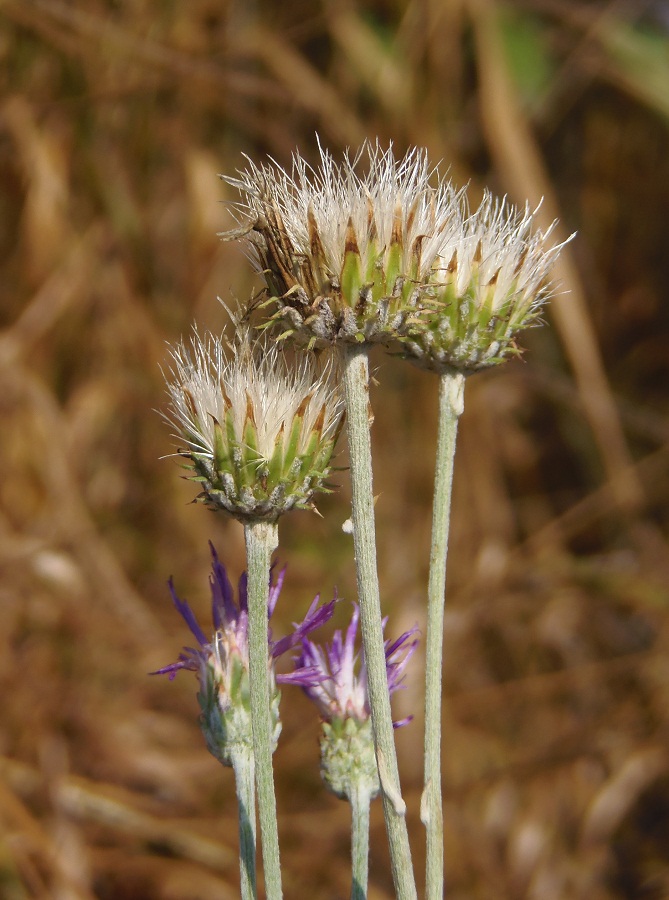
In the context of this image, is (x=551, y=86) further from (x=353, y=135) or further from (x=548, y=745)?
(x=548, y=745)

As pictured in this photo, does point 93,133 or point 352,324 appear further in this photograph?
point 93,133

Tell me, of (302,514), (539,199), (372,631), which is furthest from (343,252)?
(302,514)

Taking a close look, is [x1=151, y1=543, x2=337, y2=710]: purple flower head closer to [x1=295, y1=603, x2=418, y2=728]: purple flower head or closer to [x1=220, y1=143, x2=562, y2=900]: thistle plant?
[x1=295, y1=603, x2=418, y2=728]: purple flower head

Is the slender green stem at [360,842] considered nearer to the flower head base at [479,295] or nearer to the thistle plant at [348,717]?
the thistle plant at [348,717]

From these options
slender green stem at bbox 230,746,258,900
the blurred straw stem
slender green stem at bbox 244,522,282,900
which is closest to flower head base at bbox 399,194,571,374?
slender green stem at bbox 244,522,282,900

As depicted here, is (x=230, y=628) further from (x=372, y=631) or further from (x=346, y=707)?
(x=372, y=631)

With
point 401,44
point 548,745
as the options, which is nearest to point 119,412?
point 401,44
